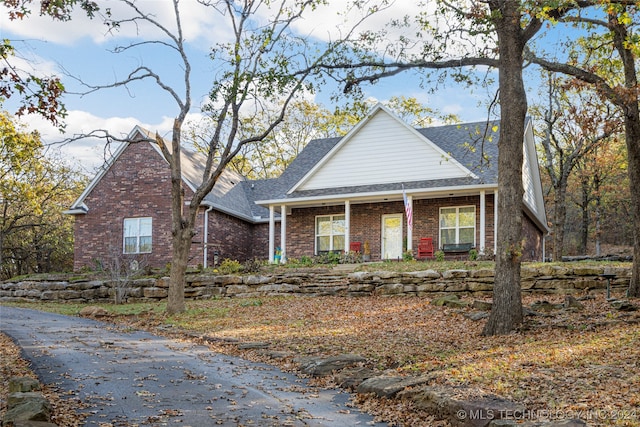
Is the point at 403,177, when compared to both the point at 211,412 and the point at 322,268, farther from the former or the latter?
the point at 211,412

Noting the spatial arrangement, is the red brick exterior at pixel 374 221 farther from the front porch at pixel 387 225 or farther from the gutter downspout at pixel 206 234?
the gutter downspout at pixel 206 234

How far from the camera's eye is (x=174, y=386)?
23.6ft

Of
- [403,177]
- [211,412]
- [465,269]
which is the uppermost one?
[403,177]

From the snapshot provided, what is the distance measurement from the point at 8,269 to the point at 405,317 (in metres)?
29.5

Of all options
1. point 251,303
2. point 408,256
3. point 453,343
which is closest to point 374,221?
point 408,256

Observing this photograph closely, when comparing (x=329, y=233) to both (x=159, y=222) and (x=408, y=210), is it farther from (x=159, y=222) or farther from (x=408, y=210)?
(x=159, y=222)

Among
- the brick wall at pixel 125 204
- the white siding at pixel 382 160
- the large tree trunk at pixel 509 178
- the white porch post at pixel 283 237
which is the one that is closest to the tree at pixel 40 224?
the brick wall at pixel 125 204

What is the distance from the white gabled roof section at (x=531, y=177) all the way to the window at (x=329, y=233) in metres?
7.18

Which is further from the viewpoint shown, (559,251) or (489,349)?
(559,251)

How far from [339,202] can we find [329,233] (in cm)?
140

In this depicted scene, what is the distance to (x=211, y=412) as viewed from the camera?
6066 mm

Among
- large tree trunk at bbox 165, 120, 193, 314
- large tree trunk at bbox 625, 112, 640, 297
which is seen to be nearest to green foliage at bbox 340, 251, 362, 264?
large tree trunk at bbox 165, 120, 193, 314

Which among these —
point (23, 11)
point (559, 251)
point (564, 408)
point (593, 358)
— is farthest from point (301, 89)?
point (559, 251)

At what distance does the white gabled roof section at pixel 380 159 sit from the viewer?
22016 millimetres
